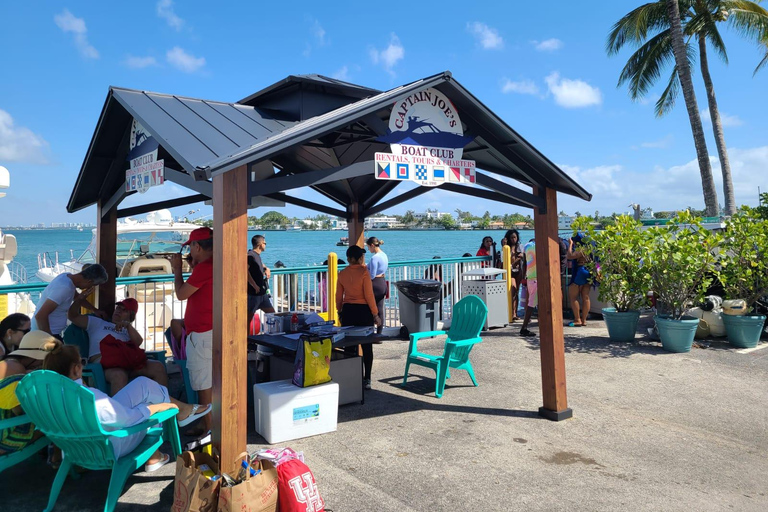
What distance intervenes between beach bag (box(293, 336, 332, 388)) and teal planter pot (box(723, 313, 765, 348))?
6.90m

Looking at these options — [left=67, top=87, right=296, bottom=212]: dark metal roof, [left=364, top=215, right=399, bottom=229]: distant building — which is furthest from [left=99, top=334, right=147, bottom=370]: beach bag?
[left=364, top=215, right=399, bottom=229]: distant building

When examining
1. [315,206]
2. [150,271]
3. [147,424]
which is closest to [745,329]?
[315,206]

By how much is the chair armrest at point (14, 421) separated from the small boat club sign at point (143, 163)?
6.79 ft

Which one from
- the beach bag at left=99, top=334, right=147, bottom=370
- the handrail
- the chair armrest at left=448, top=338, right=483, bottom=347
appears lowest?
the chair armrest at left=448, top=338, right=483, bottom=347

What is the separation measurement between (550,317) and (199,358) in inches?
136

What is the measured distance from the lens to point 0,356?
164 inches

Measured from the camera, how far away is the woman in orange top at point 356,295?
20.0ft

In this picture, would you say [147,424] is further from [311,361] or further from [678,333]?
[678,333]

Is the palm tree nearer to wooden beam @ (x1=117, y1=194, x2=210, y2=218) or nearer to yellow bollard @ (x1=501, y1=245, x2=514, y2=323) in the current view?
yellow bollard @ (x1=501, y1=245, x2=514, y2=323)

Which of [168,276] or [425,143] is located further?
[168,276]

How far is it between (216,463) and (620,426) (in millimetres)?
3819

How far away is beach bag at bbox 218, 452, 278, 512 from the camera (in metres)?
2.92

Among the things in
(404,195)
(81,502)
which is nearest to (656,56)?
(404,195)

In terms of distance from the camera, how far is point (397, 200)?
25.1 feet
